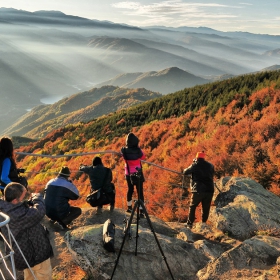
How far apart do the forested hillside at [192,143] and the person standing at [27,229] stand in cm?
277

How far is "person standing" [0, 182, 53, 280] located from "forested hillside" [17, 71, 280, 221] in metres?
2.77

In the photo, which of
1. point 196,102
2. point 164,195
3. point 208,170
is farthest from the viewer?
point 196,102

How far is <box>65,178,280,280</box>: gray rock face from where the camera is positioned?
4.53 m

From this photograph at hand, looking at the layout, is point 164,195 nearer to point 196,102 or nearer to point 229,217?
point 229,217

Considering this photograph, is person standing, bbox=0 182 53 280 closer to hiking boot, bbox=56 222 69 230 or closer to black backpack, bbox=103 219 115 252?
black backpack, bbox=103 219 115 252

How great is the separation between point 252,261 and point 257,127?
8573 mm

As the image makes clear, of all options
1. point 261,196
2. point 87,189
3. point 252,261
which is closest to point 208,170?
point 261,196

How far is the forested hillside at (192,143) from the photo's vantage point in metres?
9.50

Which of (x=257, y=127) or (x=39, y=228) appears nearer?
(x=39, y=228)

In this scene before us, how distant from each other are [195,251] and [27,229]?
3.43 meters

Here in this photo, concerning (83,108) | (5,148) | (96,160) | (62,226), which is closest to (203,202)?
(96,160)

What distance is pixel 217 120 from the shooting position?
1792 cm

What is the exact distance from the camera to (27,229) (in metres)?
3.73

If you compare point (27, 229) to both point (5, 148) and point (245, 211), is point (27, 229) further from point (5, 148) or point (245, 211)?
point (245, 211)
